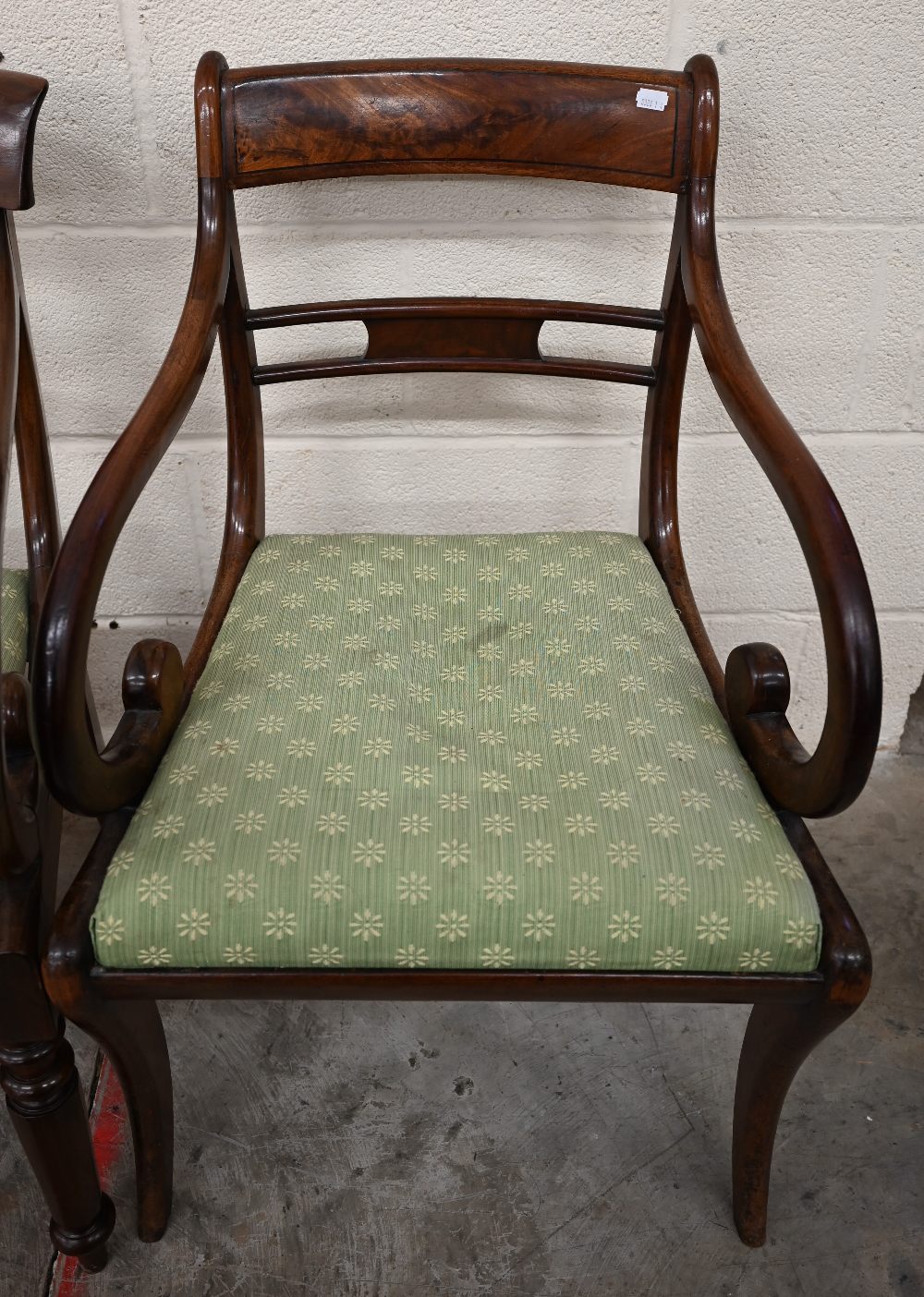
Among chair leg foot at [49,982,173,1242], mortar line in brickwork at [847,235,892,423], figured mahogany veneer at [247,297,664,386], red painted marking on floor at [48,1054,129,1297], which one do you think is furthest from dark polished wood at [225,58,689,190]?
red painted marking on floor at [48,1054,129,1297]

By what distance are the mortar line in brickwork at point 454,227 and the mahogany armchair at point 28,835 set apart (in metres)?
0.24

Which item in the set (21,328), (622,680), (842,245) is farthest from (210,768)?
(842,245)

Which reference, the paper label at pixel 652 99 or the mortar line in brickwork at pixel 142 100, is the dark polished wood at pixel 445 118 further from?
the mortar line in brickwork at pixel 142 100

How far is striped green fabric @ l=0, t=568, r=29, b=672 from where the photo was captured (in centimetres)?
89

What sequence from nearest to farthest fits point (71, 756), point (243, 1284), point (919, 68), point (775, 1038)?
point (71, 756) < point (775, 1038) < point (243, 1284) < point (919, 68)

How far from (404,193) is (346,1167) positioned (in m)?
1.03

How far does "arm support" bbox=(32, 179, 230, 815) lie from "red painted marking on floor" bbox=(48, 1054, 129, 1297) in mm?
360

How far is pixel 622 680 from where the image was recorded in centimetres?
87

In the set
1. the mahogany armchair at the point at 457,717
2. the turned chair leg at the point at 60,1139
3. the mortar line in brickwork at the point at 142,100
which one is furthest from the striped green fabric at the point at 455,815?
the mortar line in brickwork at the point at 142,100

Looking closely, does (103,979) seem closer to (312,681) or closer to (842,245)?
(312,681)

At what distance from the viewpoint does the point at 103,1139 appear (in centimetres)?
104

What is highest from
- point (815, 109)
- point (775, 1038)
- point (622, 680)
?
point (815, 109)

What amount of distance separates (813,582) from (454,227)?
67cm

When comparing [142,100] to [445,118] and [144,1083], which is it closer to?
[445,118]
